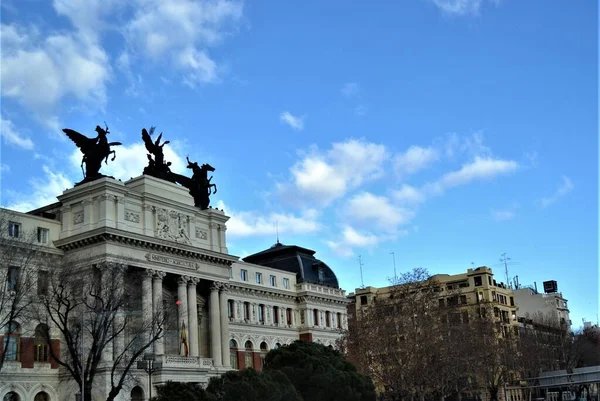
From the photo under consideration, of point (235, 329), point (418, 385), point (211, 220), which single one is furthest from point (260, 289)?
point (418, 385)

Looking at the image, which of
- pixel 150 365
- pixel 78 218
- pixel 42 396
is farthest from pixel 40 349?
pixel 78 218

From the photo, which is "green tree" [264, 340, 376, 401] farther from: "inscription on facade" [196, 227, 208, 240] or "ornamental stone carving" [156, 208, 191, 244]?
"inscription on facade" [196, 227, 208, 240]

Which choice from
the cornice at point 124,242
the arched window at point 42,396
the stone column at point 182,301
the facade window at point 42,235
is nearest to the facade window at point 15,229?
the facade window at point 42,235

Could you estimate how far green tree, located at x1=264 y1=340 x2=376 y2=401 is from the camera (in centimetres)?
4138

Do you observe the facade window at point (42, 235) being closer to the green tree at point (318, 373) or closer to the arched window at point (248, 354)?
the green tree at point (318, 373)

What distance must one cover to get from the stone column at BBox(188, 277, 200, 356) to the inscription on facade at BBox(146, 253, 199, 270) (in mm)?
1210

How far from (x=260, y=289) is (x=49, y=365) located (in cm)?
2836

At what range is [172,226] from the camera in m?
64.1

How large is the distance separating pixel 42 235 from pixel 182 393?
102 ft

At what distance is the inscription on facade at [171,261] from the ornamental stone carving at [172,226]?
5.58 feet

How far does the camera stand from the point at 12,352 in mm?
54312

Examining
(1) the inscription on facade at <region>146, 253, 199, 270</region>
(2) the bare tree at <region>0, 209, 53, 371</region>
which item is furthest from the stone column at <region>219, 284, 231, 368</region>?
(2) the bare tree at <region>0, 209, 53, 371</region>

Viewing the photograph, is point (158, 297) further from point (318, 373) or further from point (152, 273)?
point (318, 373)

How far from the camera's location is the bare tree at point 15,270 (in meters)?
43.4
